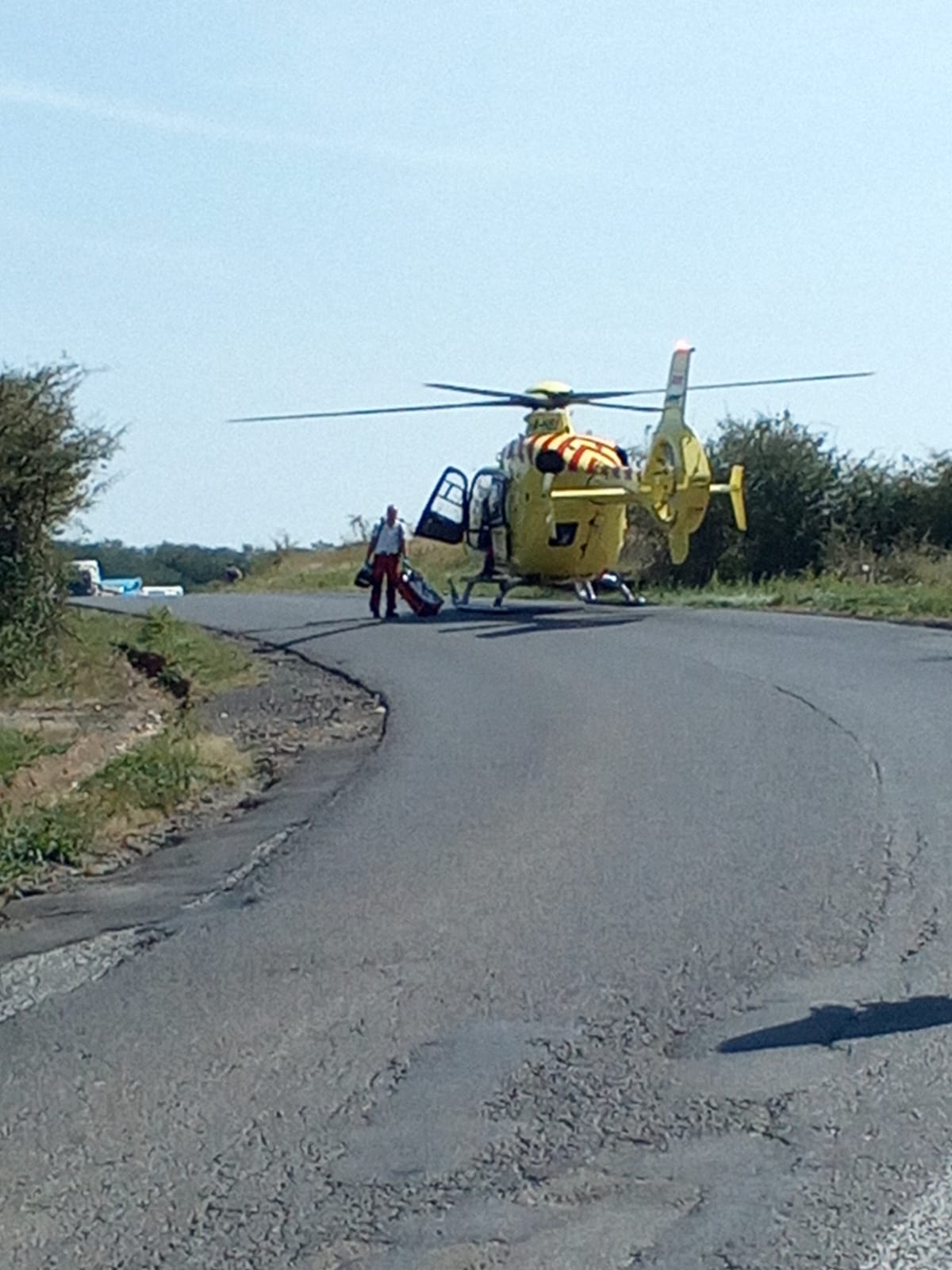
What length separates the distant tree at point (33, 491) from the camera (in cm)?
2000

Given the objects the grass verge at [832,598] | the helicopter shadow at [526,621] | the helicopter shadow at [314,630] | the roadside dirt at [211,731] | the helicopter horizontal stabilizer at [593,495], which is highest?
the helicopter horizontal stabilizer at [593,495]

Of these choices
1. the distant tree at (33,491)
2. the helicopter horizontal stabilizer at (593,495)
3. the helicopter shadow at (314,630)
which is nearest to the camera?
the distant tree at (33,491)

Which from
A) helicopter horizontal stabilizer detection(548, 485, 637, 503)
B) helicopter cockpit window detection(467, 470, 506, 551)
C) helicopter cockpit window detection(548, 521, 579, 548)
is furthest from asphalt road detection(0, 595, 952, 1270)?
helicopter cockpit window detection(467, 470, 506, 551)

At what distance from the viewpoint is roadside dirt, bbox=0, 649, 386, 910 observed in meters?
12.3

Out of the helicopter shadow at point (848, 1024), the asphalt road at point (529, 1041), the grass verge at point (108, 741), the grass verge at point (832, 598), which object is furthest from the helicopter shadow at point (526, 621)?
the helicopter shadow at point (848, 1024)

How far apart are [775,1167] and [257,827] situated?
687cm

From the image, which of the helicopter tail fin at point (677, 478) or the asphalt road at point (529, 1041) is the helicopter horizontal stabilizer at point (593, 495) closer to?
the helicopter tail fin at point (677, 478)

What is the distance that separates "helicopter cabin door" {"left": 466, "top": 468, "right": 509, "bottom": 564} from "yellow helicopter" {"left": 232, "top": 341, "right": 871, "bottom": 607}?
13 mm

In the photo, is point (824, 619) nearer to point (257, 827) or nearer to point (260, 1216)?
point (257, 827)

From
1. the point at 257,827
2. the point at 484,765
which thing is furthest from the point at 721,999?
the point at 484,765

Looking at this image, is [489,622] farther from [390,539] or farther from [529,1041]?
[529,1041]

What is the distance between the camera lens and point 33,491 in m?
20.4

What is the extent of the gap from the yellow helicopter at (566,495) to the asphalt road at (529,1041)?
1662 cm

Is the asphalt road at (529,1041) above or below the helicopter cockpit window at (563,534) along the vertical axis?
below
